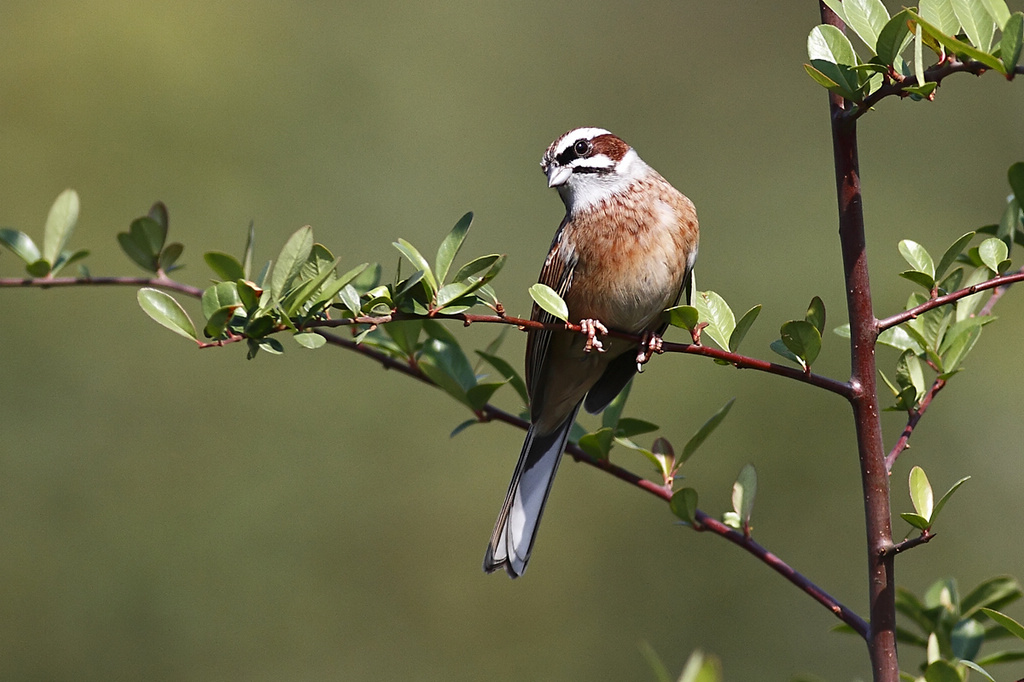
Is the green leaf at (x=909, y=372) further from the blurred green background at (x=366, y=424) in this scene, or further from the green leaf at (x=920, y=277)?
the blurred green background at (x=366, y=424)

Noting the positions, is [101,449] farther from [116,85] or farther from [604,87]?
[604,87]

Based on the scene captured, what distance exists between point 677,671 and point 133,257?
15.2ft

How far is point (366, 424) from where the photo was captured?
6.77 m

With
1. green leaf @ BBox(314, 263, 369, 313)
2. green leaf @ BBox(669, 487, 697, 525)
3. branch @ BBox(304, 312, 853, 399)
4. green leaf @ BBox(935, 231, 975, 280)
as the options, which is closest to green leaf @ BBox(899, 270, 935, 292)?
green leaf @ BBox(935, 231, 975, 280)

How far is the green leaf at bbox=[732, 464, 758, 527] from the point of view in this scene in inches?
78.2

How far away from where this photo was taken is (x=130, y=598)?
602 cm

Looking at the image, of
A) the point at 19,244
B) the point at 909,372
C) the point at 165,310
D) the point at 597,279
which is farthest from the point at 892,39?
the point at 19,244

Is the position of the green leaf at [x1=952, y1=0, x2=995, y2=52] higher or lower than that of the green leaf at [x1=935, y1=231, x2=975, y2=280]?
higher


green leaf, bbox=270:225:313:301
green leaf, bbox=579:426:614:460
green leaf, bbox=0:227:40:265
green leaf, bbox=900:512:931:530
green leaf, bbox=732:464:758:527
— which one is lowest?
green leaf, bbox=579:426:614:460

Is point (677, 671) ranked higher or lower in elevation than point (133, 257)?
lower

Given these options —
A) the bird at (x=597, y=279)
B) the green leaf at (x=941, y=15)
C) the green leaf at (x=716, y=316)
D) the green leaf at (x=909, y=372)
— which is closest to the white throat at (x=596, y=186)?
the bird at (x=597, y=279)

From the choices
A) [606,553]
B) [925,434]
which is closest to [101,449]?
[606,553]

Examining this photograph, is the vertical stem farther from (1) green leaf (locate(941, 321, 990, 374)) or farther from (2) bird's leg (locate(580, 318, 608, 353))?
(2) bird's leg (locate(580, 318, 608, 353))

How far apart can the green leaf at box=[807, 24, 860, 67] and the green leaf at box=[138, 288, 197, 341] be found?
1.22 m
